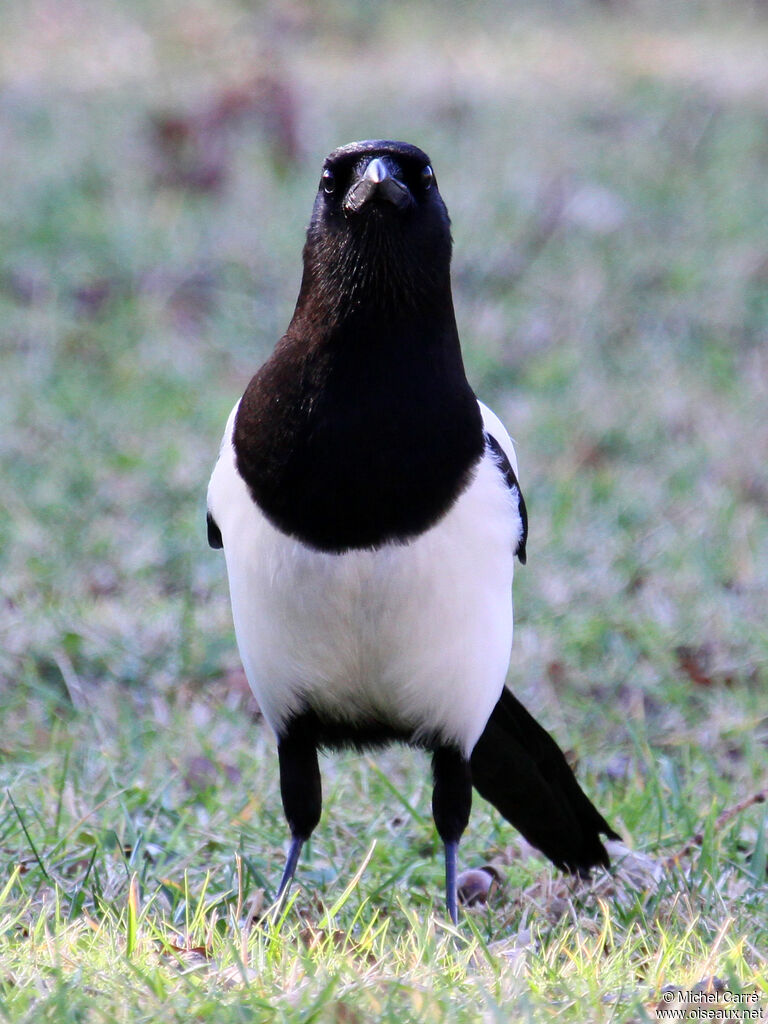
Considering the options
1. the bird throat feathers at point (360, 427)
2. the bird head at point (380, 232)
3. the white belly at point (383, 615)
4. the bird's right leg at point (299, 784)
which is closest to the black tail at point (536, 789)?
the white belly at point (383, 615)

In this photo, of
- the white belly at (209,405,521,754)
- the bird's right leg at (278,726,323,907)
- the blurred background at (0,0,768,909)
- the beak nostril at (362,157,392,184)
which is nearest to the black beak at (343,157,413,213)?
the beak nostril at (362,157,392,184)

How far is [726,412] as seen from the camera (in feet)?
18.7

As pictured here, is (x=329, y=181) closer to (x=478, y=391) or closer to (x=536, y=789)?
(x=536, y=789)

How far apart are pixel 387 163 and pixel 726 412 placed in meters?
3.24

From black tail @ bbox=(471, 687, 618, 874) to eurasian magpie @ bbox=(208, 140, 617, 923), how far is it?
0.25 meters

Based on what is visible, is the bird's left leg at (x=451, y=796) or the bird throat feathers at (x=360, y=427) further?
the bird's left leg at (x=451, y=796)

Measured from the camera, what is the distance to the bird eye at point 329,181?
2811 millimetres

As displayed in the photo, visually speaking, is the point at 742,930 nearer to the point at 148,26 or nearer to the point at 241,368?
the point at 241,368

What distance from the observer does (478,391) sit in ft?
19.3

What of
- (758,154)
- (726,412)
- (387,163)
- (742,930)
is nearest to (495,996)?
(742,930)

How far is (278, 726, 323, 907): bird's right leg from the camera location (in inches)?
120

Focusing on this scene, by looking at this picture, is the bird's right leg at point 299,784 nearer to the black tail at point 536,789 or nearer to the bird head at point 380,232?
the black tail at point 536,789

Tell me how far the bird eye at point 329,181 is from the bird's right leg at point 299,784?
1.05 meters

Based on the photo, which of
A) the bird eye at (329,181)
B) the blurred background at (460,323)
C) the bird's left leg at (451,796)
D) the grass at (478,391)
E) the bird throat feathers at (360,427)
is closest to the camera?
the grass at (478,391)
